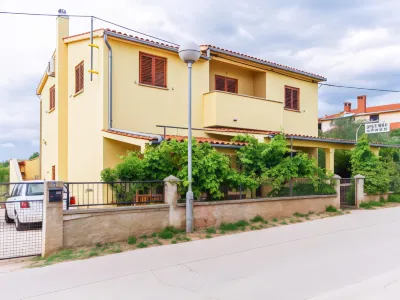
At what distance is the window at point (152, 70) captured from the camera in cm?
1323

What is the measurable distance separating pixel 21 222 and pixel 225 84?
34.2 feet

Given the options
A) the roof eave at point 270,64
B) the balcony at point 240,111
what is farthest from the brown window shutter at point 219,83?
the balcony at point 240,111

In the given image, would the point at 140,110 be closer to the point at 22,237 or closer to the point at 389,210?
the point at 22,237

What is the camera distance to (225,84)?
1634cm

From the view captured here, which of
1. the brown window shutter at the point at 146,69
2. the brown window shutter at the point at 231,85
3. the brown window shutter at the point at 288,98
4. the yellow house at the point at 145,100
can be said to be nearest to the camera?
the yellow house at the point at 145,100

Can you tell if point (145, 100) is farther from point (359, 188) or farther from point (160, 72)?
point (359, 188)

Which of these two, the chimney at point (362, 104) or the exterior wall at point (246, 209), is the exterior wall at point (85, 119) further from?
the chimney at point (362, 104)

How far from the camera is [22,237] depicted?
872 centimetres

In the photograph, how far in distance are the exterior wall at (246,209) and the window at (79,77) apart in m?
7.76

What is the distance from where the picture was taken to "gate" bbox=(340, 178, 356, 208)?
1400 centimetres

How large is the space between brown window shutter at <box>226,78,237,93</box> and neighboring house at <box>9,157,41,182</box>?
13.2 metres

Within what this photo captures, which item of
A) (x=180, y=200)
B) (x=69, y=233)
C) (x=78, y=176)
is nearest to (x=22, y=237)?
(x=69, y=233)

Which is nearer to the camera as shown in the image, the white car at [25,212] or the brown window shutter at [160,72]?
Answer: the white car at [25,212]

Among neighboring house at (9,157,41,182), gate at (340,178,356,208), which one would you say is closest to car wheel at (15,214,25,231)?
gate at (340,178,356,208)
